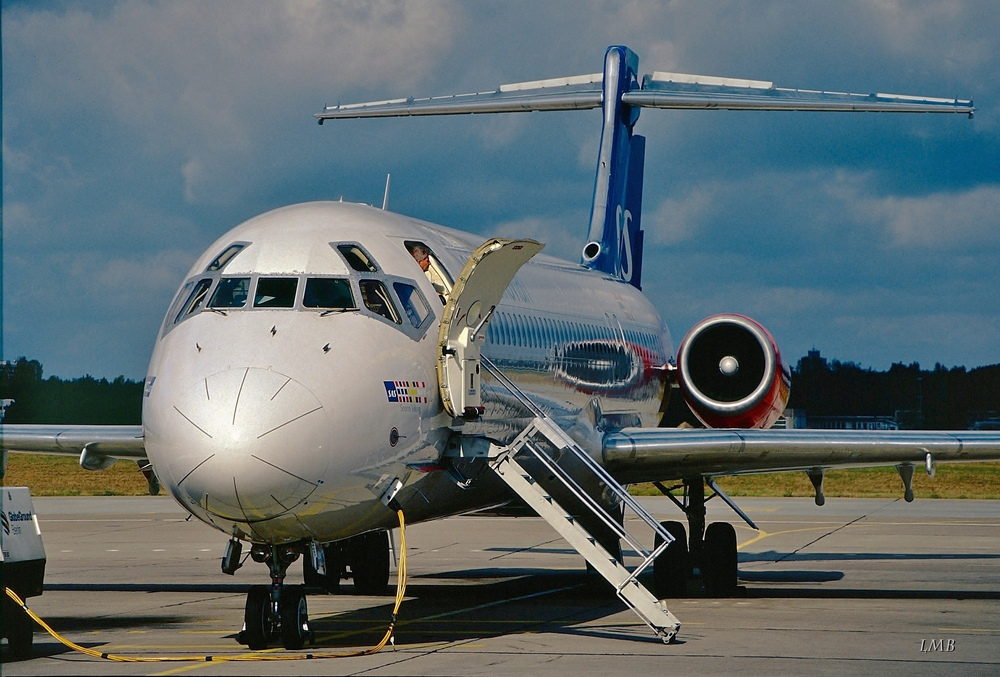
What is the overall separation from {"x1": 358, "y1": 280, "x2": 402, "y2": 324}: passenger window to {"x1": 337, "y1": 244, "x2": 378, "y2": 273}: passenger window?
15cm

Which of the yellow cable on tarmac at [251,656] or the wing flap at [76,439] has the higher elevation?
the wing flap at [76,439]

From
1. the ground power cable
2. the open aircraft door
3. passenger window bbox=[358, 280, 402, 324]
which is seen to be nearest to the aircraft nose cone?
passenger window bbox=[358, 280, 402, 324]

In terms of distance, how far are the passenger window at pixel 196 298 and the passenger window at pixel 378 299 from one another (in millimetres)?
1355

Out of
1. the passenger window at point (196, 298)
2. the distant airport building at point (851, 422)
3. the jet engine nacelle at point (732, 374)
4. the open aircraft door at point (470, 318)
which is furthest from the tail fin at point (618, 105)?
the distant airport building at point (851, 422)

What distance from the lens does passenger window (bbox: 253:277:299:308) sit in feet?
40.3

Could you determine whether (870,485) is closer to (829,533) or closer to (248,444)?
(829,533)

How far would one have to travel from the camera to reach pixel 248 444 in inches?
432

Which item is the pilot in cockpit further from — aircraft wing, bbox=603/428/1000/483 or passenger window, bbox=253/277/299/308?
aircraft wing, bbox=603/428/1000/483

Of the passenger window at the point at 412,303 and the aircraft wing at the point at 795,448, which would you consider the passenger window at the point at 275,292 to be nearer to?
the passenger window at the point at 412,303

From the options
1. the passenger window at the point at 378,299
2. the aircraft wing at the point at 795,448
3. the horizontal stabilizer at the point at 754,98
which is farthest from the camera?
the horizontal stabilizer at the point at 754,98

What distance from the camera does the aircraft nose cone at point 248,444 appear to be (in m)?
11.0

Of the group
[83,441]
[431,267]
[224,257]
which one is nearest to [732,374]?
[431,267]

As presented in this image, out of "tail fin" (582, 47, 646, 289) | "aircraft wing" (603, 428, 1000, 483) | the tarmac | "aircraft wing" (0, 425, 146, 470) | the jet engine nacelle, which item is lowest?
the tarmac

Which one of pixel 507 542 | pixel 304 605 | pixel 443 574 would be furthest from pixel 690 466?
pixel 507 542
